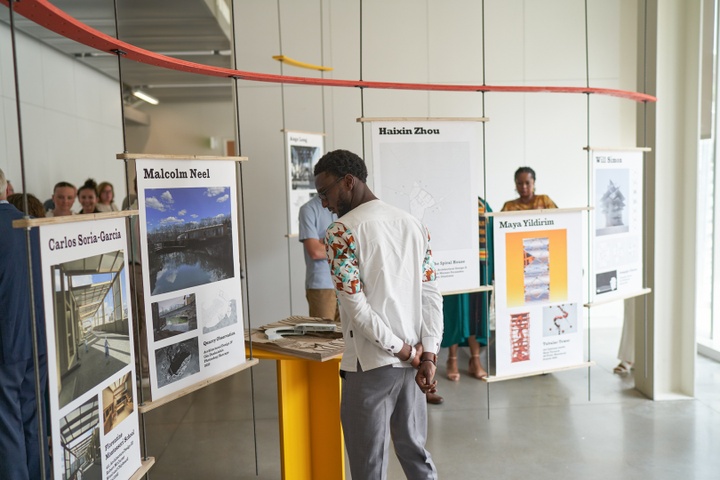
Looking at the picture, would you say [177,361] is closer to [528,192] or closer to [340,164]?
[340,164]

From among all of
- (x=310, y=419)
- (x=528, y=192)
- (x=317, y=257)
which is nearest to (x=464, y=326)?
(x=528, y=192)

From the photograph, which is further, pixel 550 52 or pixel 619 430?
pixel 550 52

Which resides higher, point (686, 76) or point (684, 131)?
point (686, 76)

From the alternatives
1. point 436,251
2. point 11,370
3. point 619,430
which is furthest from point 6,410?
point 619,430

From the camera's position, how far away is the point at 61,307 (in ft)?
6.01

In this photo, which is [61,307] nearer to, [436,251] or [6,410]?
[6,410]

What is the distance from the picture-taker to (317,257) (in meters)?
4.70

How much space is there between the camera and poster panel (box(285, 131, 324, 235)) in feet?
20.5

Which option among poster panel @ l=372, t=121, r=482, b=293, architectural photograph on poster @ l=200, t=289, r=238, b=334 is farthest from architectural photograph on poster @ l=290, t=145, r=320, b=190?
architectural photograph on poster @ l=200, t=289, r=238, b=334

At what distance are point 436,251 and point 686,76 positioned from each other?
2.35 metres

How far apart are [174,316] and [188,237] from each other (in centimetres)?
33

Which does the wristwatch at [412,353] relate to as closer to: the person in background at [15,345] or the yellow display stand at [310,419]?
the yellow display stand at [310,419]

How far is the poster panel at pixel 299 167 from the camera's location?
6.23m

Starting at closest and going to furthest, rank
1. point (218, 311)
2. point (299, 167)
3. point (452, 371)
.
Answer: point (218, 311), point (452, 371), point (299, 167)
